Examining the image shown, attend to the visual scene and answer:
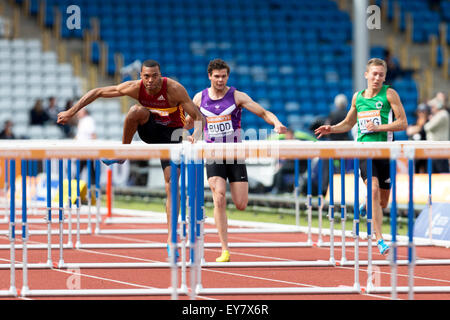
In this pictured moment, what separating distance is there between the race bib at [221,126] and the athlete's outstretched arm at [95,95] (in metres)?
0.90

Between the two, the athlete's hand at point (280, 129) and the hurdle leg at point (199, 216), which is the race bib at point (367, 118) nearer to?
the athlete's hand at point (280, 129)

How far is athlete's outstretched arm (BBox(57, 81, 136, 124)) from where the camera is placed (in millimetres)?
6188

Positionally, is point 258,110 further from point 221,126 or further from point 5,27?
point 5,27

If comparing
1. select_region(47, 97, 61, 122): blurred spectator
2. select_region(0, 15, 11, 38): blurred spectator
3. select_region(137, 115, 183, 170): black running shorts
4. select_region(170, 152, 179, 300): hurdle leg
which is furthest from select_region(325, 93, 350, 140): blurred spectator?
select_region(0, 15, 11, 38): blurred spectator

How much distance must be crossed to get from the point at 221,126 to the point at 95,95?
1327 mm

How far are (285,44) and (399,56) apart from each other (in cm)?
342

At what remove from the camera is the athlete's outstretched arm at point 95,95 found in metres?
6.19

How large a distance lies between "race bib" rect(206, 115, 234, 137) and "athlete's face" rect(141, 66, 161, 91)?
2.61 ft

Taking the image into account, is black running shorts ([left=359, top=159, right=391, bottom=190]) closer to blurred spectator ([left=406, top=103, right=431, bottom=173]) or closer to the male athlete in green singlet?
the male athlete in green singlet

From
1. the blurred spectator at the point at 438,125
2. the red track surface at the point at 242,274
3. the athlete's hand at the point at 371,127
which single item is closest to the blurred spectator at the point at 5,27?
the blurred spectator at the point at 438,125

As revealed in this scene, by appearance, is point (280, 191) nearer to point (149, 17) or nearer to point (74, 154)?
point (149, 17)

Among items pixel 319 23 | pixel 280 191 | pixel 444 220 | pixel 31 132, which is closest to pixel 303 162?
pixel 280 191

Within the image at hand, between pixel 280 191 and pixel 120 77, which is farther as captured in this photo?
pixel 120 77

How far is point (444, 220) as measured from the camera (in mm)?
9180
